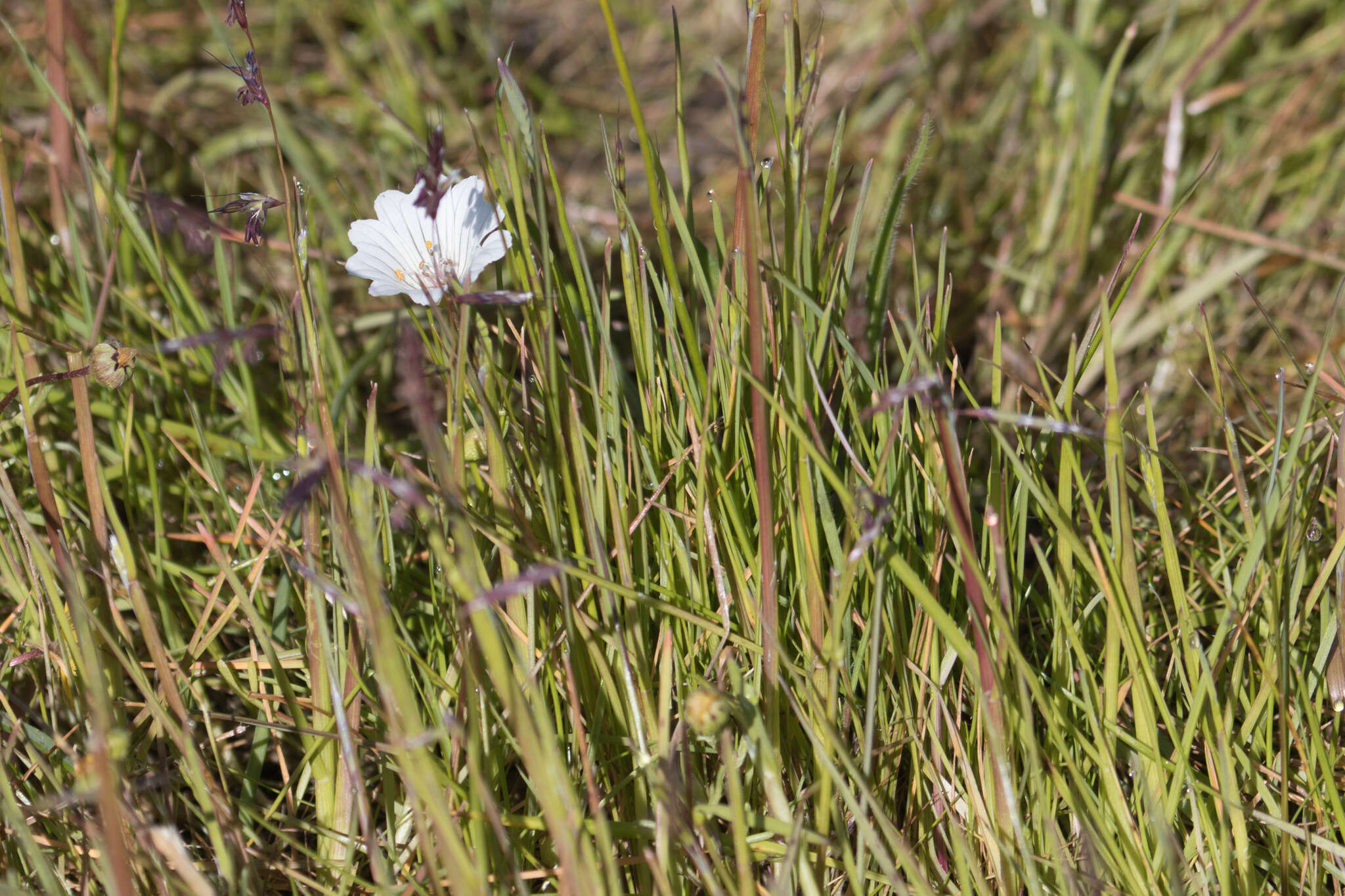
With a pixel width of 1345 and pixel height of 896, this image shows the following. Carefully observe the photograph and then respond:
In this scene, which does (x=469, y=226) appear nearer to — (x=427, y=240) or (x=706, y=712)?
(x=427, y=240)

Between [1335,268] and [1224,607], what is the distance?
3.49ft

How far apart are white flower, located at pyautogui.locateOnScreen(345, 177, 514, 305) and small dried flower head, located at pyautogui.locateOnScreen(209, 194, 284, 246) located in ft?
0.27

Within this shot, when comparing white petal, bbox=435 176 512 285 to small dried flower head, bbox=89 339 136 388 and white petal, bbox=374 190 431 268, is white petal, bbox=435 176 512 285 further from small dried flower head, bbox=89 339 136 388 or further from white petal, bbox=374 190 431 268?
small dried flower head, bbox=89 339 136 388

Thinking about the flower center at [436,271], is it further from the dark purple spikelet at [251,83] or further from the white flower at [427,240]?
the dark purple spikelet at [251,83]

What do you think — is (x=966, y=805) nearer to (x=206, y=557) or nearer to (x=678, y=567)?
(x=678, y=567)

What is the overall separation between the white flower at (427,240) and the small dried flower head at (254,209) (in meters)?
0.08

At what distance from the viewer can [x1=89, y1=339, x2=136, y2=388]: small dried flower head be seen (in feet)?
2.95

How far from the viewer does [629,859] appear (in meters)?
0.84

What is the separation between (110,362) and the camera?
0.90m

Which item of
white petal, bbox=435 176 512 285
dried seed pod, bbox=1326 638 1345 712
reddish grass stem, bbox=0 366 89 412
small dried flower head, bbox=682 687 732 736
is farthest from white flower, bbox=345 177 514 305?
dried seed pod, bbox=1326 638 1345 712

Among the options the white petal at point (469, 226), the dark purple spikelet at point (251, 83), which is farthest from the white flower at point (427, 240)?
the dark purple spikelet at point (251, 83)

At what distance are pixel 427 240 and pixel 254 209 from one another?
15 cm

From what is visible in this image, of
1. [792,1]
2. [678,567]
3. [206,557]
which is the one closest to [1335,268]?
[792,1]

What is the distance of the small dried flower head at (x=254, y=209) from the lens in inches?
32.6
